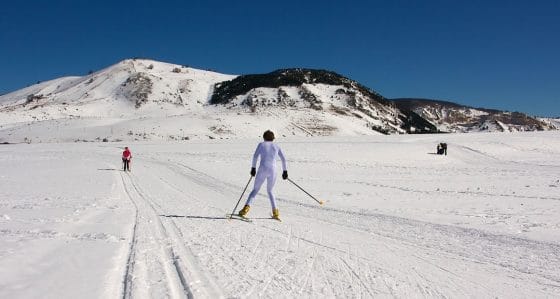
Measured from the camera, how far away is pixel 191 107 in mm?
99500

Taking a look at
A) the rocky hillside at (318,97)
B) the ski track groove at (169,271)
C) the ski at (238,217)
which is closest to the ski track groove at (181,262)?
the ski track groove at (169,271)

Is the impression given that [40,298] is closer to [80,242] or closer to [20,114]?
[80,242]

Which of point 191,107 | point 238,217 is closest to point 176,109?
point 191,107

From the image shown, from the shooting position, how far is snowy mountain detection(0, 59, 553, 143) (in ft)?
227

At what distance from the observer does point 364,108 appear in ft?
337

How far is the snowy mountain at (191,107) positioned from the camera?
227ft

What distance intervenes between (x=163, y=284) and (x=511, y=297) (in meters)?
4.06

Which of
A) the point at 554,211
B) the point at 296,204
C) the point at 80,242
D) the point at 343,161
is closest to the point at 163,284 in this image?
the point at 80,242

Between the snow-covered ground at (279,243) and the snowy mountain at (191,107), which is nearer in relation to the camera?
the snow-covered ground at (279,243)

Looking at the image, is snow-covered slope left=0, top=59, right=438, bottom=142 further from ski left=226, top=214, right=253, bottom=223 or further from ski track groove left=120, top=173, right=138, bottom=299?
ski track groove left=120, top=173, right=138, bottom=299

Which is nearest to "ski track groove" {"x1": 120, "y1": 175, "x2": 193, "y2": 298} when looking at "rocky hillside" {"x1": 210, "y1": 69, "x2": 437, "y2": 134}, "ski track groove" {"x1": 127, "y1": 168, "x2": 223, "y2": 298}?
"ski track groove" {"x1": 127, "y1": 168, "x2": 223, "y2": 298}

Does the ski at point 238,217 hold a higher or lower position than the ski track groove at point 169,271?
lower

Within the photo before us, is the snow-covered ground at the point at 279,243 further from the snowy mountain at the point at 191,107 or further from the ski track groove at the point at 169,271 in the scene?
the snowy mountain at the point at 191,107

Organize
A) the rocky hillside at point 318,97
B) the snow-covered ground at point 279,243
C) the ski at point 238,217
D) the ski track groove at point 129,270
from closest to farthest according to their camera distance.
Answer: the ski track groove at point 129,270 < the snow-covered ground at point 279,243 < the ski at point 238,217 < the rocky hillside at point 318,97
